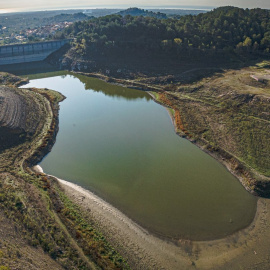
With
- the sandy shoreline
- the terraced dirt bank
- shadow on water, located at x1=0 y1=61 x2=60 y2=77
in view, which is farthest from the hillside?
the terraced dirt bank

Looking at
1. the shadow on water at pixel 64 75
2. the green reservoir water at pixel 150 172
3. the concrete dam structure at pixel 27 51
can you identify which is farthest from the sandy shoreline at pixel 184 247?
the concrete dam structure at pixel 27 51

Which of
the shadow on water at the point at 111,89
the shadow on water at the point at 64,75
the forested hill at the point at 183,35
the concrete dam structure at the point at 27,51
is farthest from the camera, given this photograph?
the concrete dam structure at the point at 27,51

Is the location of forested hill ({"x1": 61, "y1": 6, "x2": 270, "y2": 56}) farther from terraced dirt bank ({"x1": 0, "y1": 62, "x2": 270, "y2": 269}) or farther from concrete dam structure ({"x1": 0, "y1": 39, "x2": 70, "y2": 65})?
terraced dirt bank ({"x1": 0, "y1": 62, "x2": 270, "y2": 269})

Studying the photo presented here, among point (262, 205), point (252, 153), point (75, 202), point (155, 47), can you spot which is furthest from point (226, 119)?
point (155, 47)

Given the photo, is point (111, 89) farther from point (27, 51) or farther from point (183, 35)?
point (27, 51)

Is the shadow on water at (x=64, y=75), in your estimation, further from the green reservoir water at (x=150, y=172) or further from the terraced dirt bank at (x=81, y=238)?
the terraced dirt bank at (x=81, y=238)
